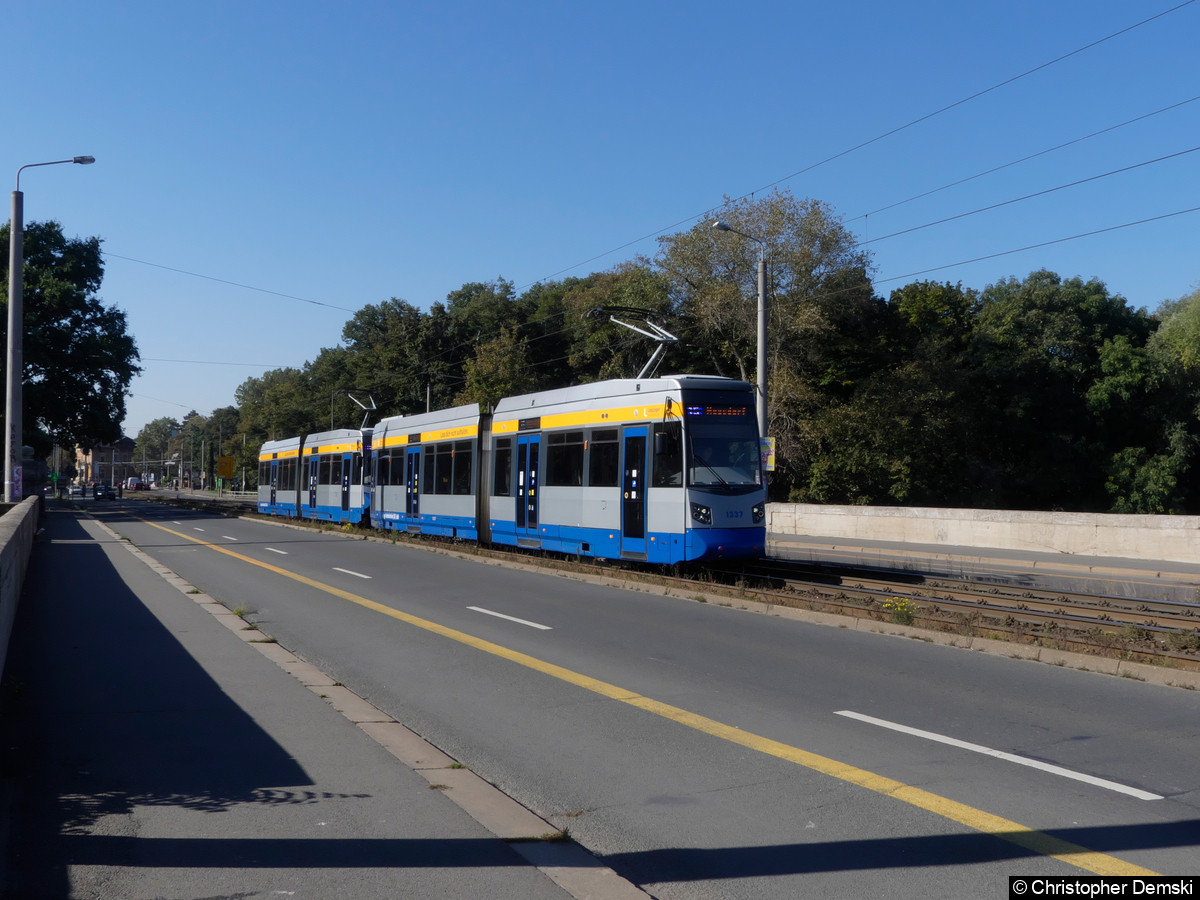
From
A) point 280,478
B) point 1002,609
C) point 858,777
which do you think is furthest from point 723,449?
point 280,478

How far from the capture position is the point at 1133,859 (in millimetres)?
4746

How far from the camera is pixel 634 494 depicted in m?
17.4

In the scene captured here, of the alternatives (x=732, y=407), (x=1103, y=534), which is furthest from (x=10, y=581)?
(x=1103, y=534)

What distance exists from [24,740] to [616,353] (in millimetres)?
50355

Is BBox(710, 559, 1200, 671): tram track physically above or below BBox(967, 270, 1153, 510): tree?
below

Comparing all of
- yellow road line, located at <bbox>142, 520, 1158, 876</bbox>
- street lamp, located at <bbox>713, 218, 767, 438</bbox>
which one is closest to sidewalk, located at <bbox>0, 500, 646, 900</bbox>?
yellow road line, located at <bbox>142, 520, 1158, 876</bbox>

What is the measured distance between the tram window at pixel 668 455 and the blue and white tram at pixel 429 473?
8086 mm

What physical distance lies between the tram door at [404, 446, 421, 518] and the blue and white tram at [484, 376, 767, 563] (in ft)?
27.2

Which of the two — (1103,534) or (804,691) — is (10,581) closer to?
(804,691)

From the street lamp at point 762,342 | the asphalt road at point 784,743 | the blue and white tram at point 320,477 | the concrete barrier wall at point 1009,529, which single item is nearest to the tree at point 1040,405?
the concrete barrier wall at point 1009,529

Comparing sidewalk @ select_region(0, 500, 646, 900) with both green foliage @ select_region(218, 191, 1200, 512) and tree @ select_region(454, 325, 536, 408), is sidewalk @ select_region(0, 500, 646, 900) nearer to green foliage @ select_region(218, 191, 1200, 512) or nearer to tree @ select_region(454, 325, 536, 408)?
green foliage @ select_region(218, 191, 1200, 512)

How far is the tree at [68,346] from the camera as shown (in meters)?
51.3

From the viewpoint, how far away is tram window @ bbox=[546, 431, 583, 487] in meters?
19.2

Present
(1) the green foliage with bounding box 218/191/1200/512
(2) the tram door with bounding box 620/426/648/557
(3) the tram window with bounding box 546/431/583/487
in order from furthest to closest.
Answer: (1) the green foliage with bounding box 218/191/1200/512 < (3) the tram window with bounding box 546/431/583/487 < (2) the tram door with bounding box 620/426/648/557
